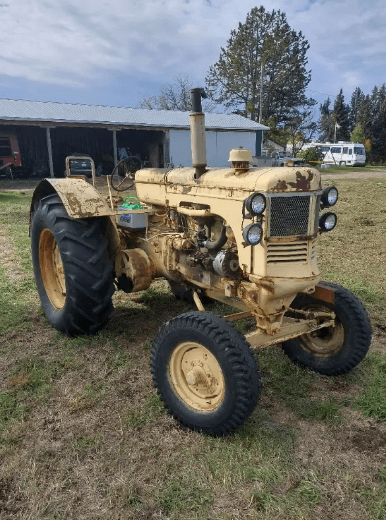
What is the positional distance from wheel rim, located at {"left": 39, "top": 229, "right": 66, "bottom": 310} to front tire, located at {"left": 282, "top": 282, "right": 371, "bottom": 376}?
2.23 metres

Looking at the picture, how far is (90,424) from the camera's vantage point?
2.67 meters

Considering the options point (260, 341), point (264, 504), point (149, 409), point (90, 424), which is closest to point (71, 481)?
point (90, 424)

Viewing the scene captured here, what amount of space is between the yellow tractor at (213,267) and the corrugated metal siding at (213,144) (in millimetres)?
18749

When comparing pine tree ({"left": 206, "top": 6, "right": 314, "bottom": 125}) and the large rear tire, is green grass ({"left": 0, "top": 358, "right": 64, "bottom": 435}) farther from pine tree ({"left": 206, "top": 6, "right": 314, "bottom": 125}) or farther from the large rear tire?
pine tree ({"left": 206, "top": 6, "right": 314, "bottom": 125})

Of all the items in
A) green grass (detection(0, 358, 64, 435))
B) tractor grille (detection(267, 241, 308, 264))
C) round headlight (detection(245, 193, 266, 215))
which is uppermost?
round headlight (detection(245, 193, 266, 215))

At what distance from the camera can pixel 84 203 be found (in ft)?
11.5

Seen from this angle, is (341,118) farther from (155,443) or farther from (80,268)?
(155,443)

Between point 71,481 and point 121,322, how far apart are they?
2.04m

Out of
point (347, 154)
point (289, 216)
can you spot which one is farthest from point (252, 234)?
point (347, 154)

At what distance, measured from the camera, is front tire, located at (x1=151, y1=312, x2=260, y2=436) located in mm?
2377

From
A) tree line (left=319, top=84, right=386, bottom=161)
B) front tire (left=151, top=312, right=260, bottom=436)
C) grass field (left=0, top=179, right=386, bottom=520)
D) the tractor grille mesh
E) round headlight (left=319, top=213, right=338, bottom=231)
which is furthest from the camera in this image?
tree line (left=319, top=84, right=386, bottom=161)

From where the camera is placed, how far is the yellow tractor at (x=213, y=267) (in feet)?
8.38

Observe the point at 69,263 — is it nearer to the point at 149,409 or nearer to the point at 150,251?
the point at 150,251

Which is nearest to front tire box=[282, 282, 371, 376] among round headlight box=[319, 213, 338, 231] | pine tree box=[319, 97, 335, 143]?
round headlight box=[319, 213, 338, 231]
